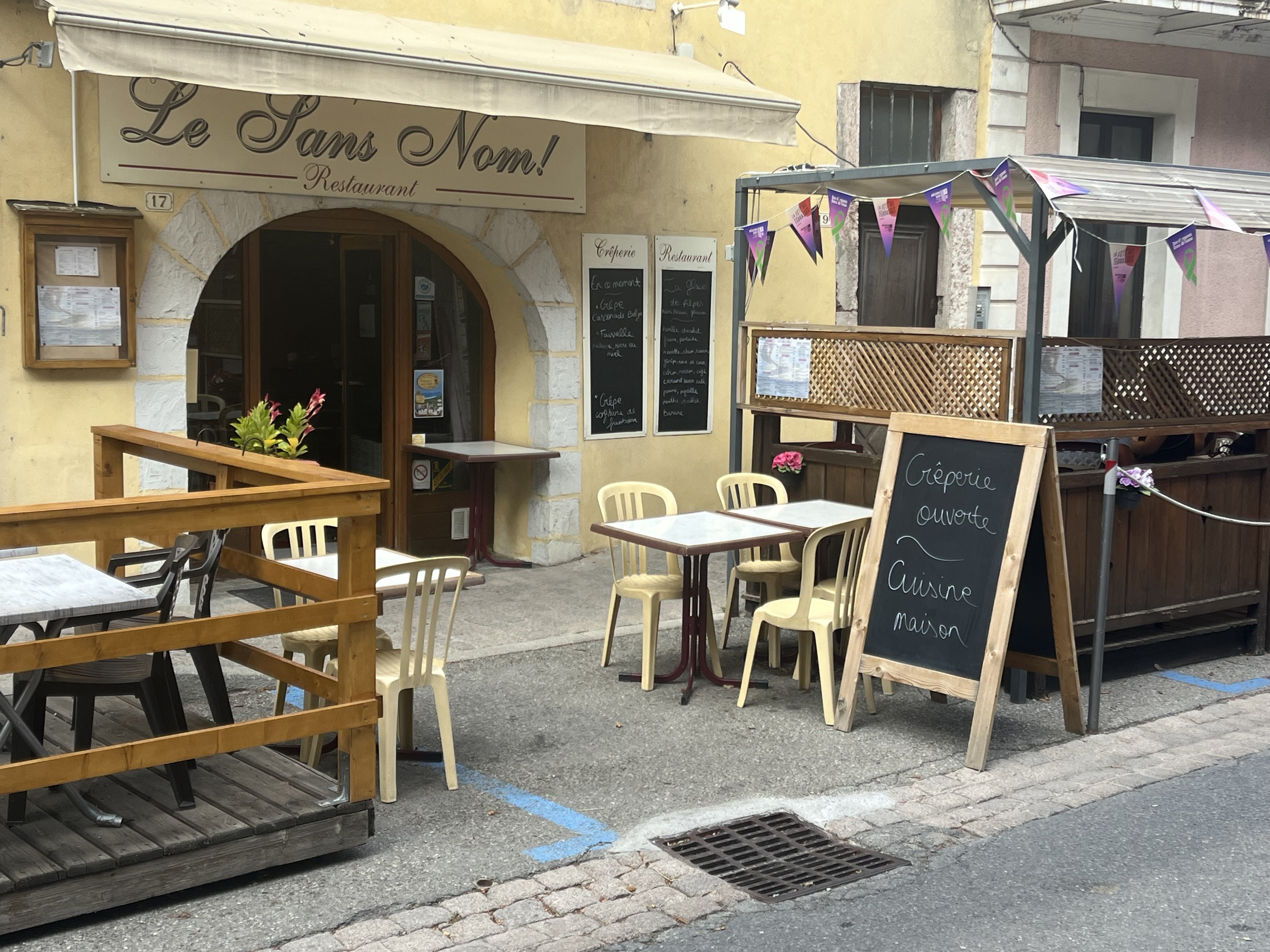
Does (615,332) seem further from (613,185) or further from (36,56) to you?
(36,56)

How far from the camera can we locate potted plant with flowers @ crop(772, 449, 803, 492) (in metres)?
7.73

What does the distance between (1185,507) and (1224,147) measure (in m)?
7.85

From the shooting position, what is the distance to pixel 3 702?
13.7 ft

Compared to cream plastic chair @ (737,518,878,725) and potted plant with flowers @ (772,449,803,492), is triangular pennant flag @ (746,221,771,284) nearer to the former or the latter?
potted plant with flowers @ (772,449,803,492)

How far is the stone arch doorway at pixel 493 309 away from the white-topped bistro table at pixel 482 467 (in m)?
0.16

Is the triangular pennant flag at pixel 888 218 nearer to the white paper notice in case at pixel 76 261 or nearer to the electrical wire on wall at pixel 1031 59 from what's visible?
the white paper notice in case at pixel 76 261

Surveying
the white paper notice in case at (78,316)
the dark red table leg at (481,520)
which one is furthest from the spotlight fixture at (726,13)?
the white paper notice in case at (78,316)

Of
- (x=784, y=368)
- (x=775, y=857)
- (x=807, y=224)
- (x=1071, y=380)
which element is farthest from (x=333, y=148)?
(x=775, y=857)

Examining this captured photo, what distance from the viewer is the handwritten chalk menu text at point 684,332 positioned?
1011 centimetres

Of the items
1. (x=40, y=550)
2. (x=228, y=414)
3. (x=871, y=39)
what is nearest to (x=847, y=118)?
(x=871, y=39)

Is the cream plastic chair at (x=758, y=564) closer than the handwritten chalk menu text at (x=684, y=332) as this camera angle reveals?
→ Yes

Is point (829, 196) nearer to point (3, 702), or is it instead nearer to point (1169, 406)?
point (1169, 406)

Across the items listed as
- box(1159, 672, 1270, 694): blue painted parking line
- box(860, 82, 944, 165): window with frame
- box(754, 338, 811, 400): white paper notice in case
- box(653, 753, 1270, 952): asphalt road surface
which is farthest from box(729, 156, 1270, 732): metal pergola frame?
box(860, 82, 944, 165): window with frame

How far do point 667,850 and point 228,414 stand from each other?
5.19m
